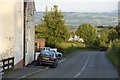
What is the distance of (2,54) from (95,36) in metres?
122

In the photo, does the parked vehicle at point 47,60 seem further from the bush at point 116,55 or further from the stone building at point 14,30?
the bush at point 116,55

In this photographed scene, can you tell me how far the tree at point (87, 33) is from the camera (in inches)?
5748

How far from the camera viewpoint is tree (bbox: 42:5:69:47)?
249 ft

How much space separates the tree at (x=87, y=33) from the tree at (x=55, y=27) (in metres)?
66.1

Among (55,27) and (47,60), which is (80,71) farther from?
(55,27)

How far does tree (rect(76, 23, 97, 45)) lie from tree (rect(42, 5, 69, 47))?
6606cm

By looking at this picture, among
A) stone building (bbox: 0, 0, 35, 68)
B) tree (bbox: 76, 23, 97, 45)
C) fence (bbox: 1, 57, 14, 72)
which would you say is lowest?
tree (bbox: 76, 23, 97, 45)

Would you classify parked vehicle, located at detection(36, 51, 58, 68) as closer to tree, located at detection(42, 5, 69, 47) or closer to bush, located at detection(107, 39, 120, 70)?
bush, located at detection(107, 39, 120, 70)

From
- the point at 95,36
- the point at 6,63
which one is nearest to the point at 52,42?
the point at 6,63

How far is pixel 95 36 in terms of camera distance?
145 metres

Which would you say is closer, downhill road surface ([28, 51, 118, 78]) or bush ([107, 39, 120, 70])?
downhill road surface ([28, 51, 118, 78])

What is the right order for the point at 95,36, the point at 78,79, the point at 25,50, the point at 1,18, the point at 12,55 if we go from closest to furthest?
the point at 78,79
the point at 1,18
the point at 12,55
the point at 25,50
the point at 95,36

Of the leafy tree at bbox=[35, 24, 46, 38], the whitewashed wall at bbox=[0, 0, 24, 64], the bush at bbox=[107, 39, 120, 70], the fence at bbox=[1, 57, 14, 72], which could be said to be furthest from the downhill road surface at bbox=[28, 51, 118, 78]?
the leafy tree at bbox=[35, 24, 46, 38]

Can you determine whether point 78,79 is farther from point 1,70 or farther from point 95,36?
point 95,36
